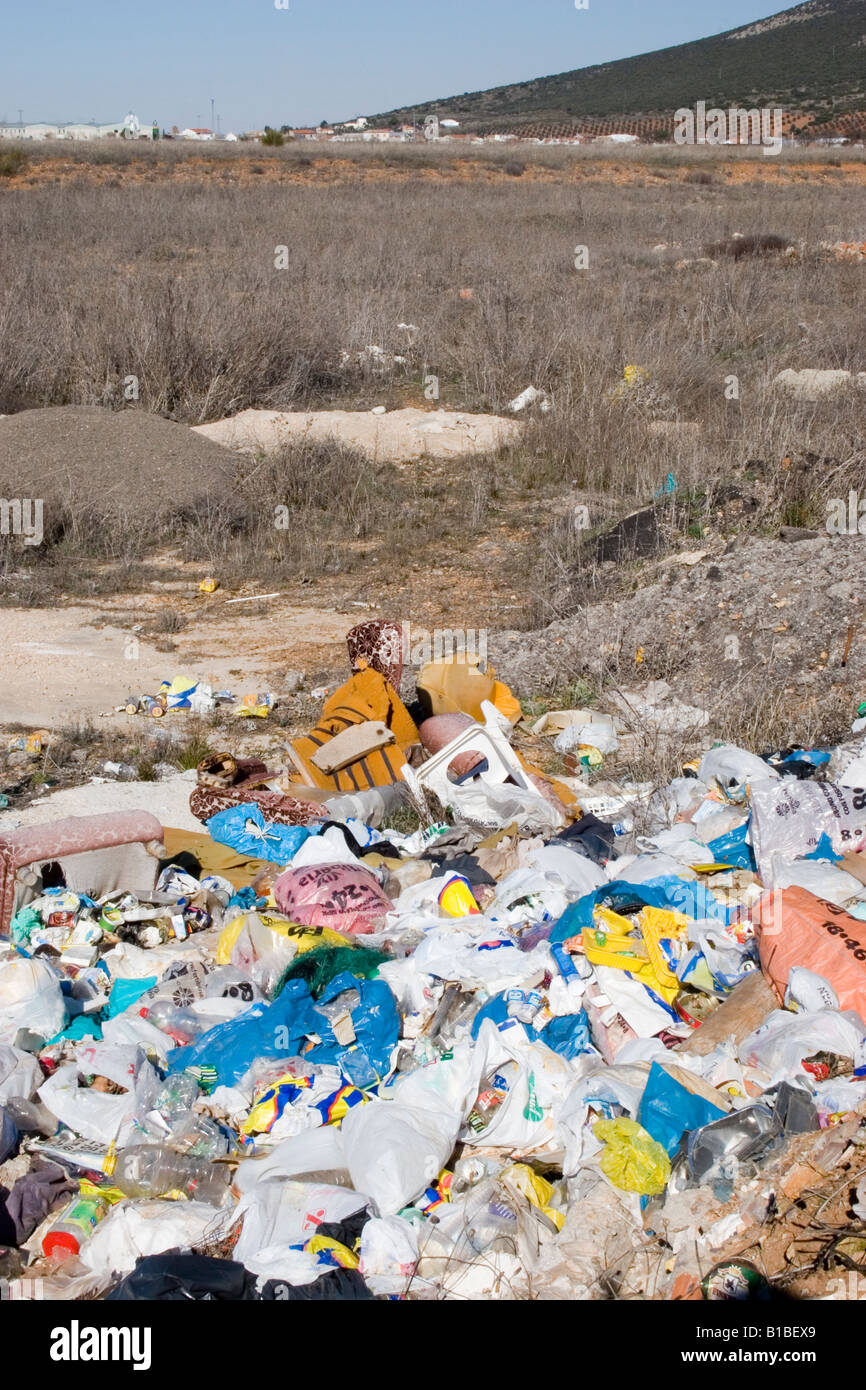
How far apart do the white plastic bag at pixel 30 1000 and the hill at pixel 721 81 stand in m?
63.3

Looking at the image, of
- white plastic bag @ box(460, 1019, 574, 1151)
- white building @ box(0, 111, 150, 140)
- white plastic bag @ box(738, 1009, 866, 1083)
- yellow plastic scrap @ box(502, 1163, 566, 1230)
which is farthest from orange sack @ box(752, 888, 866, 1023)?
white building @ box(0, 111, 150, 140)

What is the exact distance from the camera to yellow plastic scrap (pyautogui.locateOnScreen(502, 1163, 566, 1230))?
102 inches

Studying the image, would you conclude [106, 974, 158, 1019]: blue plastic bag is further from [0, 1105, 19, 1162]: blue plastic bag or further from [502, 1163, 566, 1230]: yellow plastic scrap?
[502, 1163, 566, 1230]: yellow plastic scrap

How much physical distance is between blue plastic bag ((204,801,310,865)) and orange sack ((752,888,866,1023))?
1.92 meters

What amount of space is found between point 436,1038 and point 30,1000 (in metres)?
1.25

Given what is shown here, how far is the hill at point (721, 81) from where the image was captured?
212ft

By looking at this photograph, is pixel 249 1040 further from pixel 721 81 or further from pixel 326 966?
pixel 721 81

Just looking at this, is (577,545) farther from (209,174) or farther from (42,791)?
(209,174)

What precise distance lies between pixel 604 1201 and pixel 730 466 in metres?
6.87

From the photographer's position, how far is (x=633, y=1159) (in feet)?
8.48

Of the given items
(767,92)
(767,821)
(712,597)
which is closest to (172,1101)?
(767,821)

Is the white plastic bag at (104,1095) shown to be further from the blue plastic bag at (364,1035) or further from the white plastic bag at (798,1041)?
the white plastic bag at (798,1041)

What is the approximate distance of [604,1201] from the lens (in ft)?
8.28

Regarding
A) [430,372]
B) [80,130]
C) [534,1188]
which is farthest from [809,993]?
[80,130]
